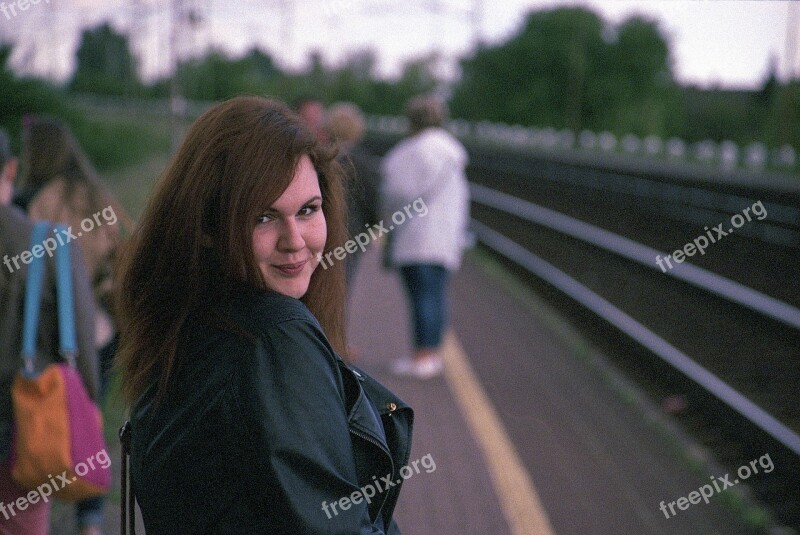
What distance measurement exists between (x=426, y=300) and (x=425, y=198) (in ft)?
2.35

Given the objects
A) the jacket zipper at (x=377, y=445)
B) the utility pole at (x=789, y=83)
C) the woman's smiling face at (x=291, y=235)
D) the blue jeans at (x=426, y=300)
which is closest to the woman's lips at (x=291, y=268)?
the woman's smiling face at (x=291, y=235)

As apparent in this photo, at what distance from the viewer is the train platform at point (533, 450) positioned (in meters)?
4.54

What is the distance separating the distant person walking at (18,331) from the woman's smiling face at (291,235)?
Result: 1487 mm

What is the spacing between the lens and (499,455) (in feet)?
17.8

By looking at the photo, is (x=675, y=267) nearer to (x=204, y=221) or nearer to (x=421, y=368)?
(x=421, y=368)

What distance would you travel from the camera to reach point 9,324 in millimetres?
2770

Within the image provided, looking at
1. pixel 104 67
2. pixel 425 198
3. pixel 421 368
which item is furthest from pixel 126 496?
pixel 104 67

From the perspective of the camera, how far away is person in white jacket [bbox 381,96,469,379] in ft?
21.5

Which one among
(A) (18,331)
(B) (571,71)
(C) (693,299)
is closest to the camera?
(A) (18,331)

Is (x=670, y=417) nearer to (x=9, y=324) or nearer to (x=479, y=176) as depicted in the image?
(x=9, y=324)

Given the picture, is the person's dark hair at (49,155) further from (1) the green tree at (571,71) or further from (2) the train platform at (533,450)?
(1) the green tree at (571,71)

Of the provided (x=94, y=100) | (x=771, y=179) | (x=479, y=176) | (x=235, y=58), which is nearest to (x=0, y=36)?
(x=235, y=58)

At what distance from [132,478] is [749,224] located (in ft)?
59.8

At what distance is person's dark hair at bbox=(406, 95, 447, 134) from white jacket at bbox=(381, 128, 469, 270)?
0.05 m
